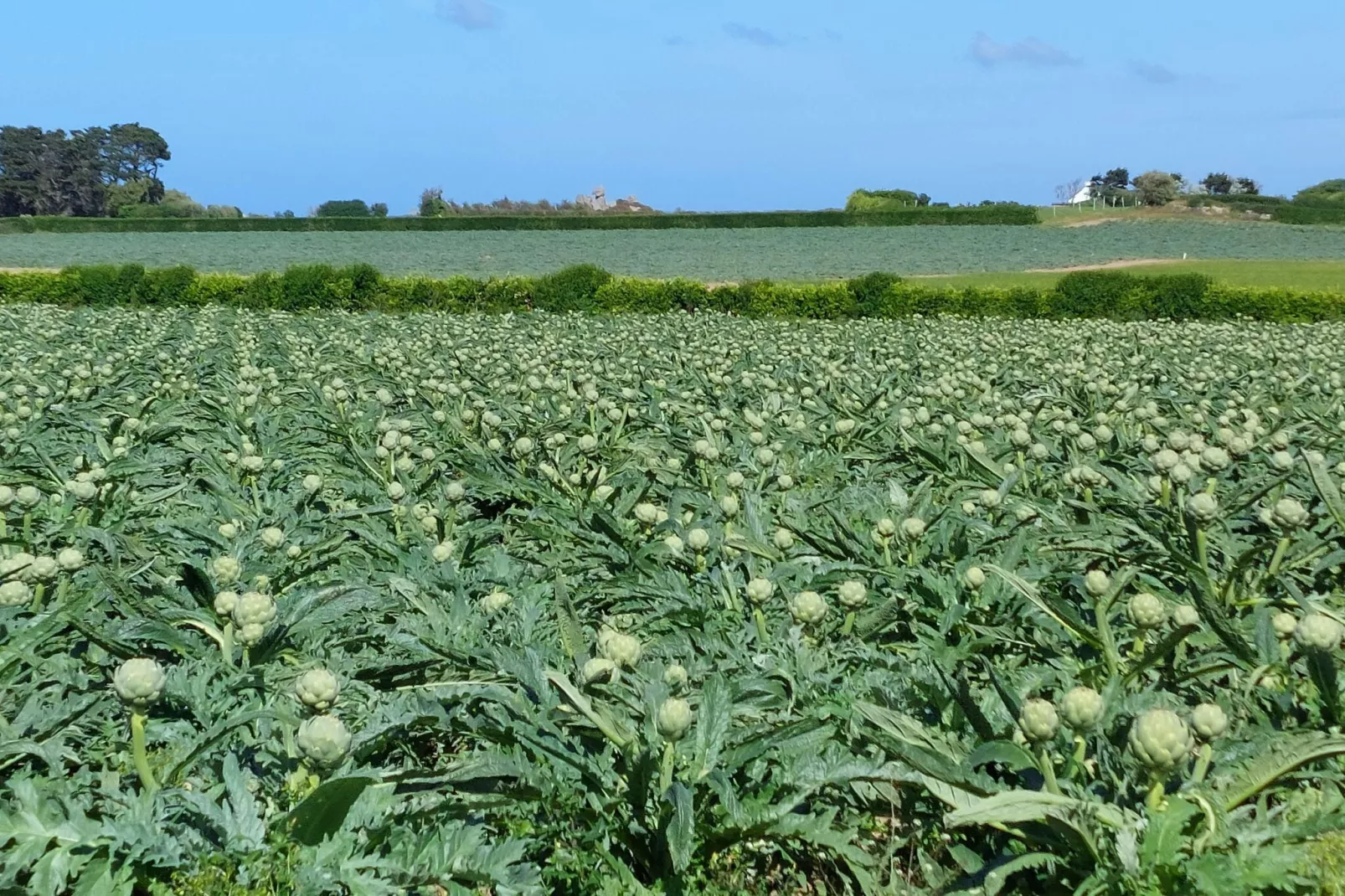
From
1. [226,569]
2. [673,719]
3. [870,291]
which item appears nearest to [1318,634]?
[673,719]

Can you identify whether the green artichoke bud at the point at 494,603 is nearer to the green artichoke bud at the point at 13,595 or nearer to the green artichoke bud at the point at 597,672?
the green artichoke bud at the point at 597,672

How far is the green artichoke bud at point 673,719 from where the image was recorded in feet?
7.48

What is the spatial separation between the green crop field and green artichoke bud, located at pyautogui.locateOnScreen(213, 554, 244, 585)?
38.8 m

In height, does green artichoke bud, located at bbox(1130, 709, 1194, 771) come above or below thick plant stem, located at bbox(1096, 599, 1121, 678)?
above

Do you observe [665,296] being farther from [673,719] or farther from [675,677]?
[673,719]

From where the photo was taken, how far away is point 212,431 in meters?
6.90

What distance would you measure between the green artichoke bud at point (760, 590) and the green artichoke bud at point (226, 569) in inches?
62.3

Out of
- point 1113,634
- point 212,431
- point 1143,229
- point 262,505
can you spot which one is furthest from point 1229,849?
point 1143,229

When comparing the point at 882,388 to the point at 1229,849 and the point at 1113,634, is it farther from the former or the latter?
the point at 1229,849

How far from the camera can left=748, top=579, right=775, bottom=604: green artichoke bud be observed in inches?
126

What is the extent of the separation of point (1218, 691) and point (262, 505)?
12.6ft

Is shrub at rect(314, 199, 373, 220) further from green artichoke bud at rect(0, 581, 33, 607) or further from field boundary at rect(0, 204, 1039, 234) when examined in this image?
green artichoke bud at rect(0, 581, 33, 607)

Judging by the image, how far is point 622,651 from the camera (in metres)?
2.71

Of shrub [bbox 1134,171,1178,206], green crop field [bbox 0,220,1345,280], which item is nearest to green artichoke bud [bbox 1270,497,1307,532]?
green crop field [bbox 0,220,1345,280]
